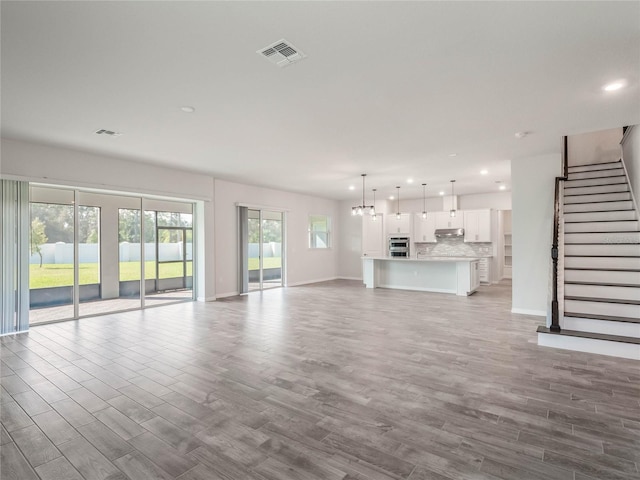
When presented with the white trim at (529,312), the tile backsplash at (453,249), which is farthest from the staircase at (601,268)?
the tile backsplash at (453,249)

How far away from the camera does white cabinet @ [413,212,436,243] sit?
1102 cm

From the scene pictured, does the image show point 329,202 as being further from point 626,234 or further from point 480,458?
point 480,458

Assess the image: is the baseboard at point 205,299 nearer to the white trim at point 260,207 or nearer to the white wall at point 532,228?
the white trim at point 260,207

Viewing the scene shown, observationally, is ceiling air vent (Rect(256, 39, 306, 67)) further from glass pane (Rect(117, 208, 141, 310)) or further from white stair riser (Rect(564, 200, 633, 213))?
white stair riser (Rect(564, 200, 633, 213))

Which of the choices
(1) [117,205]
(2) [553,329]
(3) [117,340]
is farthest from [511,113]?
(1) [117,205]

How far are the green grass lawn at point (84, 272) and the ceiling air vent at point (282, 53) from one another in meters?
5.39

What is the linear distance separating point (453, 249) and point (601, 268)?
6.34m

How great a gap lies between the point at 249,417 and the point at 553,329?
3.88 metres

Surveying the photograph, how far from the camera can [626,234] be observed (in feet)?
16.7

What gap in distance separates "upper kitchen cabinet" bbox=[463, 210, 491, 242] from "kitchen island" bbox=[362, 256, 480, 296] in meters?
1.59

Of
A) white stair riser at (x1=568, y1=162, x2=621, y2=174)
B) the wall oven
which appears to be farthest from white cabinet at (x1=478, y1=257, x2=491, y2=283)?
white stair riser at (x1=568, y1=162, x2=621, y2=174)

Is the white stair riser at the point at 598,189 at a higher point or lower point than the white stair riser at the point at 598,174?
lower

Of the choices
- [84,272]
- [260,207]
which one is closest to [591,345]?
[260,207]

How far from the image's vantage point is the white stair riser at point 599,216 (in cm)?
536
